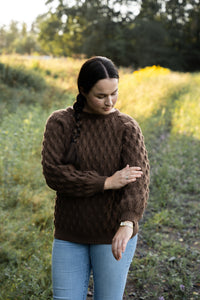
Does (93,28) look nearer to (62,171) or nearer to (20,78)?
(20,78)

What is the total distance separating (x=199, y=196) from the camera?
514 centimetres

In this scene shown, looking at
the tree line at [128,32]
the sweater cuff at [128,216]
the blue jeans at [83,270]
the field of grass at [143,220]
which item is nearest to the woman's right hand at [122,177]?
the sweater cuff at [128,216]

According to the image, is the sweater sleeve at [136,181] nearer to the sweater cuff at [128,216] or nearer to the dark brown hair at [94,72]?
the sweater cuff at [128,216]

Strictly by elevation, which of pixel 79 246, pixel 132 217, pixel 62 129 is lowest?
pixel 79 246

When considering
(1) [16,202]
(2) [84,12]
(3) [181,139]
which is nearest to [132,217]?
(1) [16,202]

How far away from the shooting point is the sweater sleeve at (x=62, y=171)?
1694mm

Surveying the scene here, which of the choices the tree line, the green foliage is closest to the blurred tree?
the tree line

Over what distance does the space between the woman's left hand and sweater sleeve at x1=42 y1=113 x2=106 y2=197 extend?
22cm

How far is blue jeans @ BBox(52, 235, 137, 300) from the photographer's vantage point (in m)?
1.71

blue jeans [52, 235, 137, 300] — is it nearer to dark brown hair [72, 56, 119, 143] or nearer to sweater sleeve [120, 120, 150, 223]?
sweater sleeve [120, 120, 150, 223]

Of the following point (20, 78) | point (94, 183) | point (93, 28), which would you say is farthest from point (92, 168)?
point (93, 28)

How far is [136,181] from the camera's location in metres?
1.69

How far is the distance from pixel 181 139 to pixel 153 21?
4245cm

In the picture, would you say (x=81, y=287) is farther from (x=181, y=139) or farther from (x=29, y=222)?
(x=181, y=139)
